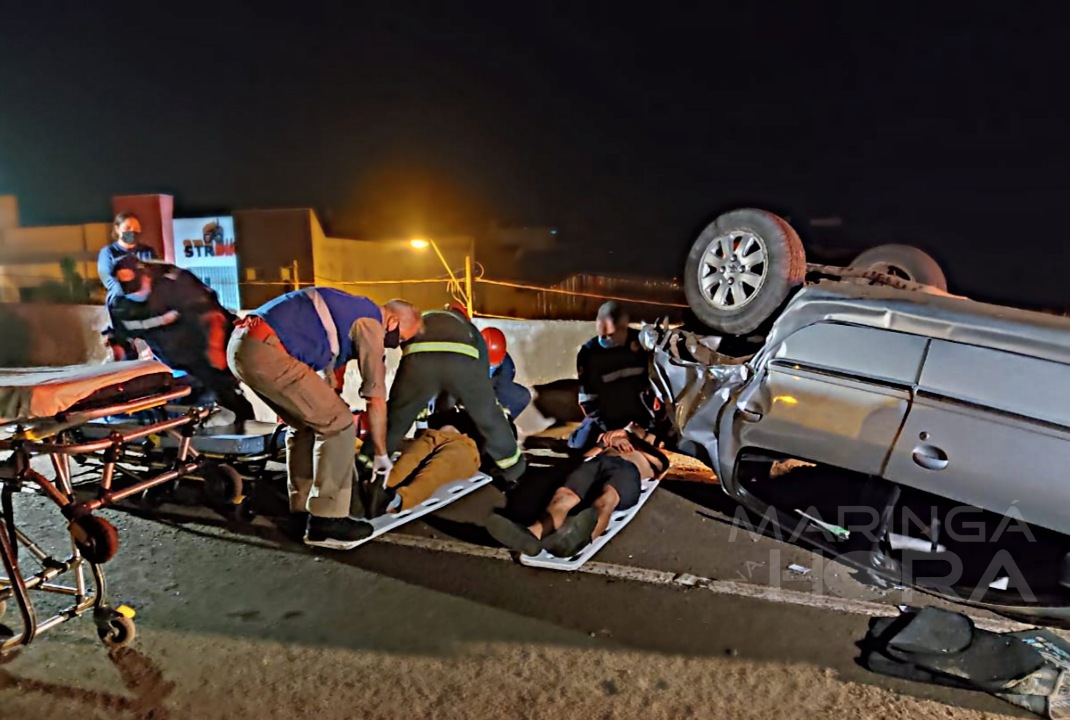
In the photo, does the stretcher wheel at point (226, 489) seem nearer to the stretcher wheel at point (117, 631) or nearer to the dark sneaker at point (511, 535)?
the stretcher wheel at point (117, 631)

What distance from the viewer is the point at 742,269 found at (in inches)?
174

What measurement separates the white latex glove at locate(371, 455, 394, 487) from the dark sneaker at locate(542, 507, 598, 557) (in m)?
1.31

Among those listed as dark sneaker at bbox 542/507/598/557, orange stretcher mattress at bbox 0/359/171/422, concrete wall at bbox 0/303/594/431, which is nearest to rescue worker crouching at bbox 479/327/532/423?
concrete wall at bbox 0/303/594/431

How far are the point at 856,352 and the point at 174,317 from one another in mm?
Answer: 4843

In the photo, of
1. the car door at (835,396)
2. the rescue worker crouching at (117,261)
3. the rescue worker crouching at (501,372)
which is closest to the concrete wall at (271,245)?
the rescue worker crouching at (117,261)

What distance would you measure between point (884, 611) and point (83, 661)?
359 cm

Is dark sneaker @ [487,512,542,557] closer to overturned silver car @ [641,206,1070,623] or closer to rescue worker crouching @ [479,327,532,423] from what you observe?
overturned silver car @ [641,206,1070,623]

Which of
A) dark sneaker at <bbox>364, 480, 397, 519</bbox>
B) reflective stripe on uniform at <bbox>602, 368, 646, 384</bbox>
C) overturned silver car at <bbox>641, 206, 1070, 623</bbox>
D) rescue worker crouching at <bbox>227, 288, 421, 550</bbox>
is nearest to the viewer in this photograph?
overturned silver car at <bbox>641, 206, 1070, 623</bbox>

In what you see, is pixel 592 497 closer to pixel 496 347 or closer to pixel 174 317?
pixel 496 347

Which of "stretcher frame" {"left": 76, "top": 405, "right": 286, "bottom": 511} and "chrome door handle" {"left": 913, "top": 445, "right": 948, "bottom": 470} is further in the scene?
"stretcher frame" {"left": 76, "top": 405, "right": 286, "bottom": 511}

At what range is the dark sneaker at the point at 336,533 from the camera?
157 inches

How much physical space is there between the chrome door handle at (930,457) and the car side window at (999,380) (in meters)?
0.25

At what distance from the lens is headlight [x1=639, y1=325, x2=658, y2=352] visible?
15.8ft

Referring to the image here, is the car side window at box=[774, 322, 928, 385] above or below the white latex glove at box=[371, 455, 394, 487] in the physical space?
above
